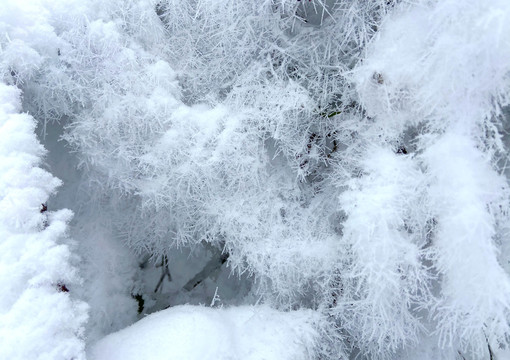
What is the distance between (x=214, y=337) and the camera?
969 mm

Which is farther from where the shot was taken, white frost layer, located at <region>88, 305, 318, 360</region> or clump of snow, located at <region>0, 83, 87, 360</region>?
white frost layer, located at <region>88, 305, 318, 360</region>

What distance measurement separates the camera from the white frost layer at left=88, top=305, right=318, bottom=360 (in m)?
0.94

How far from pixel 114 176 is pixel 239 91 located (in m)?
0.43

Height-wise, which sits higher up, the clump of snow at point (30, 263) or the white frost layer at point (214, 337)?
the clump of snow at point (30, 263)

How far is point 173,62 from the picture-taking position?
1227mm

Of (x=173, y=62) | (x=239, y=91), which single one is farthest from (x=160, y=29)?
(x=239, y=91)

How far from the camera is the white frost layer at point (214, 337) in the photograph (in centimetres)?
94

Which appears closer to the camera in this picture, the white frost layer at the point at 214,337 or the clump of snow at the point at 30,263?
the clump of snow at the point at 30,263

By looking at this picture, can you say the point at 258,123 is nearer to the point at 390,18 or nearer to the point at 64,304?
Answer: the point at 390,18

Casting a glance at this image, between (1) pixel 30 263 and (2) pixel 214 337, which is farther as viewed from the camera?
(2) pixel 214 337

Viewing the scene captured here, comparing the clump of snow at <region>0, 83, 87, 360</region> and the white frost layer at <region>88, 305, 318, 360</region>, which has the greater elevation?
the clump of snow at <region>0, 83, 87, 360</region>

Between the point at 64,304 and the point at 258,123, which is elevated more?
the point at 258,123

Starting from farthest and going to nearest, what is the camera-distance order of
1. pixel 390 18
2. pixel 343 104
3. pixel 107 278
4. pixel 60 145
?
pixel 107 278 → pixel 60 145 → pixel 343 104 → pixel 390 18

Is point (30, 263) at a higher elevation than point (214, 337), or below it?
higher
